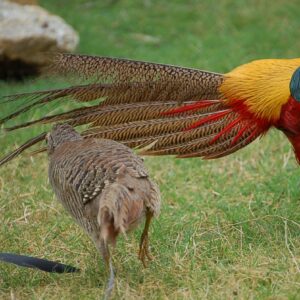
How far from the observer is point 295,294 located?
12.7ft

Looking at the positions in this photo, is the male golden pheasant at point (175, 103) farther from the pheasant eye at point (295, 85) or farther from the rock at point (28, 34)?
the rock at point (28, 34)

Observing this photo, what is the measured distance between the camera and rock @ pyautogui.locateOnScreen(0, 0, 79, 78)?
7730mm

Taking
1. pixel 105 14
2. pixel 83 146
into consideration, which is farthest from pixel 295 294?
pixel 105 14

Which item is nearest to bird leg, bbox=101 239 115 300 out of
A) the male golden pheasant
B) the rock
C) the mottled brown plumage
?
the mottled brown plumage

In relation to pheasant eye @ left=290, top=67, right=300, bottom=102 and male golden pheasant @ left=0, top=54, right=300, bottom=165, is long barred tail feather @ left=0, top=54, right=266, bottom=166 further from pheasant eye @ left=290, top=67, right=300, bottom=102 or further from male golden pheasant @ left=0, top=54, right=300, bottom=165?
pheasant eye @ left=290, top=67, right=300, bottom=102

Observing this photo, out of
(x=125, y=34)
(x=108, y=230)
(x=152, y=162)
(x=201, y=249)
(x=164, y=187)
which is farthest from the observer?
(x=125, y=34)

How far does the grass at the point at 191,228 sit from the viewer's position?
412cm

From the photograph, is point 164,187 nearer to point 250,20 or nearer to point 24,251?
point 24,251

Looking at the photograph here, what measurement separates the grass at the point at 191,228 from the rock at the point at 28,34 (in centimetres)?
27

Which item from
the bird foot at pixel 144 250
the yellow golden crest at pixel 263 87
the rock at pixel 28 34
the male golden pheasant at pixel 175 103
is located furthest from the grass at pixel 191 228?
the yellow golden crest at pixel 263 87

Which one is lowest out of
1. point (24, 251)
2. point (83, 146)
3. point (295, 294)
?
point (24, 251)

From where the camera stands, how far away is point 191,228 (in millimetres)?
5023

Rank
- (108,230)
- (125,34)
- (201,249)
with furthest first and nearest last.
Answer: (125,34) < (201,249) < (108,230)

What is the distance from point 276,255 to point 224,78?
1051 millimetres
